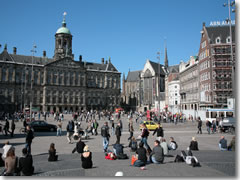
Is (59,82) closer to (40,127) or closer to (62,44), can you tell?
(62,44)

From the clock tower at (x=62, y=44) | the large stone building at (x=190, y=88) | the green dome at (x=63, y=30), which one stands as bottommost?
the large stone building at (x=190, y=88)

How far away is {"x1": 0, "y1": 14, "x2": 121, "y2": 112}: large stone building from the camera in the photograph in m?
85.7

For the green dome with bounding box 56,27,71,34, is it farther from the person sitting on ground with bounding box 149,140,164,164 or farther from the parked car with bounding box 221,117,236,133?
the person sitting on ground with bounding box 149,140,164,164

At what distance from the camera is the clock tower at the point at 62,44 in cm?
9628

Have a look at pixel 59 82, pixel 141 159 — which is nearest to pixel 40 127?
pixel 141 159

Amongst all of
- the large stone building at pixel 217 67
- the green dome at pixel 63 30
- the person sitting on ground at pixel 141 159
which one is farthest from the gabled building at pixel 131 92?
the person sitting on ground at pixel 141 159

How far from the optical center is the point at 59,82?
9538 cm

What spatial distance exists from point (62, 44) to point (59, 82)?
619 inches

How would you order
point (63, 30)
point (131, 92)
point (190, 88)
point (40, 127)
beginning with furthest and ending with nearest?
point (131, 92) → point (63, 30) → point (190, 88) → point (40, 127)

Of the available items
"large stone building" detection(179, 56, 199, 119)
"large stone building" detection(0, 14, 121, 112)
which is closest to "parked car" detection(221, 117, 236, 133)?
"large stone building" detection(179, 56, 199, 119)

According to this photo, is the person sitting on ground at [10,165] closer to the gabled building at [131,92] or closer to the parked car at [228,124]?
the parked car at [228,124]

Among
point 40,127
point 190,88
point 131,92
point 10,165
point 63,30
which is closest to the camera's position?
point 10,165

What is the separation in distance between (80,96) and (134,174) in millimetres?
92188

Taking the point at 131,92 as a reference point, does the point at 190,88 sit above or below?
below
